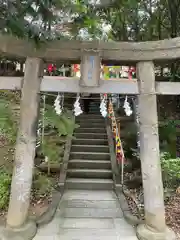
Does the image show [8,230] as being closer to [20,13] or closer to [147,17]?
[20,13]

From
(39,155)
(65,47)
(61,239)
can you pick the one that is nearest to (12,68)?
(39,155)

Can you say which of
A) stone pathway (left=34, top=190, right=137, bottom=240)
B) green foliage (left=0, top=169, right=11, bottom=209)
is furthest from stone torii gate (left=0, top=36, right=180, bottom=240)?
green foliage (left=0, top=169, right=11, bottom=209)

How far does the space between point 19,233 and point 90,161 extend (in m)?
3.64

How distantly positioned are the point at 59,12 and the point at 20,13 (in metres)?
0.51

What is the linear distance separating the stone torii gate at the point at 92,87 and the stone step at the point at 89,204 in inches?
50.1

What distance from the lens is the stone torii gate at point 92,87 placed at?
14.6 feet

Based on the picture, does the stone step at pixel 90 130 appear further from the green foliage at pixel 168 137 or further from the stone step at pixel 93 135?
the green foliage at pixel 168 137

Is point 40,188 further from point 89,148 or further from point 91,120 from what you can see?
point 91,120

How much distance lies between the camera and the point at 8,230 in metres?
4.36

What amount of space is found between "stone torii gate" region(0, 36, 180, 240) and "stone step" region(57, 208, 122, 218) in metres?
0.90

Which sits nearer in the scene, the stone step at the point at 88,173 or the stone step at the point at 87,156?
the stone step at the point at 88,173

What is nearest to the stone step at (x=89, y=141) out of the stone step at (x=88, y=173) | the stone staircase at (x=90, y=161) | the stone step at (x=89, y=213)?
the stone staircase at (x=90, y=161)

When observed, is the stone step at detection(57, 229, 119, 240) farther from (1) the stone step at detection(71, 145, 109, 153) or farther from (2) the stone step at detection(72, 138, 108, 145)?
(2) the stone step at detection(72, 138, 108, 145)

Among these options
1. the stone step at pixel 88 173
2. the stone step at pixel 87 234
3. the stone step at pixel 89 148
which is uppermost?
the stone step at pixel 89 148
